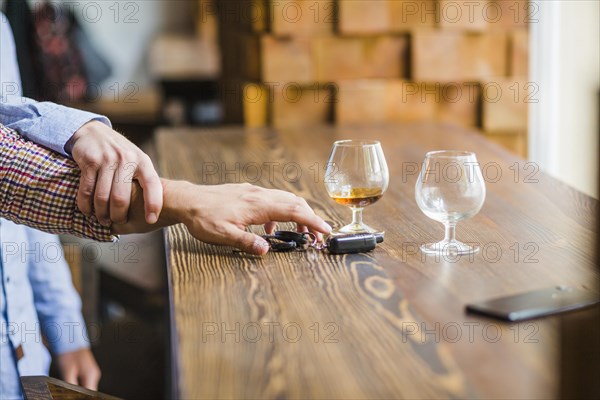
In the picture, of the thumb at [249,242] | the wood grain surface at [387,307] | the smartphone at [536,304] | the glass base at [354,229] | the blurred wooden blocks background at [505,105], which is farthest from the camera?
the blurred wooden blocks background at [505,105]

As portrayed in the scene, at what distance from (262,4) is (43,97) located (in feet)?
8.30

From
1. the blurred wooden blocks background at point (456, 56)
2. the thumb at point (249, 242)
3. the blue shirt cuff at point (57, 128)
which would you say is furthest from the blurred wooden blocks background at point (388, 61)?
the thumb at point (249, 242)

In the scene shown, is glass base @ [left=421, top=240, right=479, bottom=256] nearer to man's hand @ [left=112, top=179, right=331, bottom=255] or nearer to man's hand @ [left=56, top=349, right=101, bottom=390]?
man's hand @ [left=112, top=179, right=331, bottom=255]

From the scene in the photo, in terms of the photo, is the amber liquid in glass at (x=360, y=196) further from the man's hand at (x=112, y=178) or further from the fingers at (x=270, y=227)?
the man's hand at (x=112, y=178)

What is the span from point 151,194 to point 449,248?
459mm

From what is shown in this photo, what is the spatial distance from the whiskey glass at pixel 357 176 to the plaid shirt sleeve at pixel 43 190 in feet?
1.26

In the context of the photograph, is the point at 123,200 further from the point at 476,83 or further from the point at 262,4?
the point at 476,83

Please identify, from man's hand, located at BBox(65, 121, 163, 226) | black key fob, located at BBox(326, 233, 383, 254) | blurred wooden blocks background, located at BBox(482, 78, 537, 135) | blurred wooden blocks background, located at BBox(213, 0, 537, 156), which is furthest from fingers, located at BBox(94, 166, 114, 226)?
blurred wooden blocks background, located at BBox(482, 78, 537, 135)

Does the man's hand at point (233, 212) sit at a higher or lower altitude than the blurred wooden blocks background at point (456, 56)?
lower

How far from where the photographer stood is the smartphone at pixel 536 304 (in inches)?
39.7

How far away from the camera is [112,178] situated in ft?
4.43

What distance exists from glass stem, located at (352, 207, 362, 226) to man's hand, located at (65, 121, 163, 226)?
0.32 m

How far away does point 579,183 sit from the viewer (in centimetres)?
325

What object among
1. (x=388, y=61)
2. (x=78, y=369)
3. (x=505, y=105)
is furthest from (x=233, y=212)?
(x=505, y=105)
